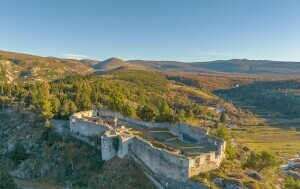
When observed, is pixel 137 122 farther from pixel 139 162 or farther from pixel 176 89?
pixel 176 89

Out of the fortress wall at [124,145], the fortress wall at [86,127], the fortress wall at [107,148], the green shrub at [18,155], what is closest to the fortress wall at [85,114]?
the fortress wall at [86,127]

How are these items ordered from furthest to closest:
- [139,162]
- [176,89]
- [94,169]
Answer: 1. [176,89]
2. [94,169]
3. [139,162]

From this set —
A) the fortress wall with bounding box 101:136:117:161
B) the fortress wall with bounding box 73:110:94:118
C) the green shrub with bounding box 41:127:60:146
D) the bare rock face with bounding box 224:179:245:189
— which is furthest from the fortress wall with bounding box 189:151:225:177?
the fortress wall with bounding box 73:110:94:118

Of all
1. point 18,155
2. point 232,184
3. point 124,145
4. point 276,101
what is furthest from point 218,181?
point 276,101

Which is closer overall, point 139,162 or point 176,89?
point 139,162

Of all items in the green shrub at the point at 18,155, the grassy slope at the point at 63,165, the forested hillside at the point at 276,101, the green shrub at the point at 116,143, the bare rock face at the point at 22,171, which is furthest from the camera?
the forested hillside at the point at 276,101

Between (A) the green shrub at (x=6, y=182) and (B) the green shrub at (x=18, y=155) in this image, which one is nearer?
(A) the green shrub at (x=6, y=182)

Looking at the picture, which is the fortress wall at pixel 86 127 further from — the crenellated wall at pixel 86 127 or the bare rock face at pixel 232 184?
the bare rock face at pixel 232 184

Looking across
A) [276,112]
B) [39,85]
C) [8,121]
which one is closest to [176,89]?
[276,112]

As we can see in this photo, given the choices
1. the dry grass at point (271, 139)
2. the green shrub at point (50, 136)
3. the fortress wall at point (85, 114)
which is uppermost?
the fortress wall at point (85, 114)
